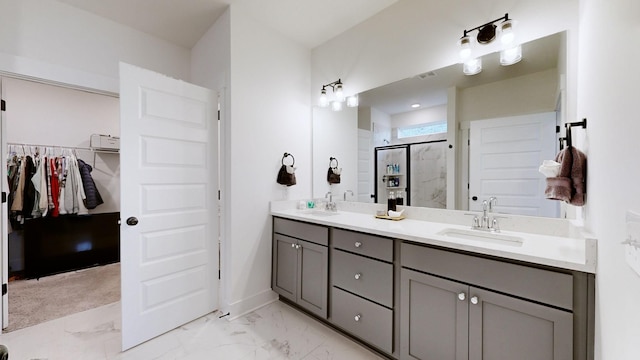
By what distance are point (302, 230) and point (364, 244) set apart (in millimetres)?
638

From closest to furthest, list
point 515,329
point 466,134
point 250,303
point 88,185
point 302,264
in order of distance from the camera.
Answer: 1. point 515,329
2. point 466,134
3. point 302,264
4. point 250,303
5. point 88,185

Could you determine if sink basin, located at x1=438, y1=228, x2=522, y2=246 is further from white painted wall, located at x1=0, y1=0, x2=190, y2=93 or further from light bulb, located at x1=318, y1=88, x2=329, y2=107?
white painted wall, located at x1=0, y1=0, x2=190, y2=93

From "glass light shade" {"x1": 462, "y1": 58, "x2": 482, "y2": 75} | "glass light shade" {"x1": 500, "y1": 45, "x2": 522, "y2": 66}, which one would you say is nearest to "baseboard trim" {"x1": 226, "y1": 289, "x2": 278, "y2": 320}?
"glass light shade" {"x1": 462, "y1": 58, "x2": 482, "y2": 75}

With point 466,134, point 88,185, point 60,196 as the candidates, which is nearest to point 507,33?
point 466,134

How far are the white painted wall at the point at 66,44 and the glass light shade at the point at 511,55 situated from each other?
9.83ft

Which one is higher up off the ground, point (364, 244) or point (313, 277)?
point (364, 244)

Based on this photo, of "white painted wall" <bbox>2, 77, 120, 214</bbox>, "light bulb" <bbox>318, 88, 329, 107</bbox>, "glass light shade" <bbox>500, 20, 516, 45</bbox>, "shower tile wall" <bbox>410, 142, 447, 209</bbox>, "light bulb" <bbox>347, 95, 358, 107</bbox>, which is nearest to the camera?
"glass light shade" <bbox>500, 20, 516, 45</bbox>

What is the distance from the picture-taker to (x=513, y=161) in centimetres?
168

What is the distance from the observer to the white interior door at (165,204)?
1849 millimetres

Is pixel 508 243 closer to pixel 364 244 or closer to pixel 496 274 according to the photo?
pixel 496 274

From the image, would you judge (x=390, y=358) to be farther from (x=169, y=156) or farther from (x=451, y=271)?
(x=169, y=156)

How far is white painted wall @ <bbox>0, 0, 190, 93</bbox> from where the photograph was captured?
190 cm

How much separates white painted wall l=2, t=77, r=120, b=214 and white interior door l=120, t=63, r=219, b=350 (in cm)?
162

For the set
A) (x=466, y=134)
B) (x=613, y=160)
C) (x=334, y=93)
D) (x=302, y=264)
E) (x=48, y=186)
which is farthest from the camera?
(x=48, y=186)
